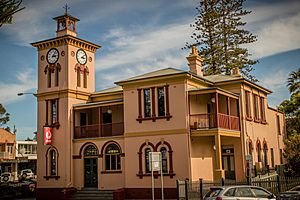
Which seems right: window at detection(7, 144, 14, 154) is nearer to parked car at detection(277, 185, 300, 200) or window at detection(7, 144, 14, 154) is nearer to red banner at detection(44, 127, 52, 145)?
red banner at detection(44, 127, 52, 145)

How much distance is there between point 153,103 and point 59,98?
8.69m

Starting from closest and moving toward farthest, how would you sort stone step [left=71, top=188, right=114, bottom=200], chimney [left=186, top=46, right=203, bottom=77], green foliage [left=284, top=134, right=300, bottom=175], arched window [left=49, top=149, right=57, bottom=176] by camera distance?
1. stone step [left=71, top=188, right=114, bottom=200]
2. green foliage [left=284, top=134, right=300, bottom=175]
3. arched window [left=49, top=149, right=57, bottom=176]
4. chimney [left=186, top=46, right=203, bottom=77]

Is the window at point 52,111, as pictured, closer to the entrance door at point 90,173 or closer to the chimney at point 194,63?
the entrance door at point 90,173

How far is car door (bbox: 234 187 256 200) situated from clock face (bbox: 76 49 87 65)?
67.5 feet

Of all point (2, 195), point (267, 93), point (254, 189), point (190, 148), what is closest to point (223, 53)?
point (267, 93)

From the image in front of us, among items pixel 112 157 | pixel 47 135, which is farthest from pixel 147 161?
pixel 47 135

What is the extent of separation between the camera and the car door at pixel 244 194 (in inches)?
742

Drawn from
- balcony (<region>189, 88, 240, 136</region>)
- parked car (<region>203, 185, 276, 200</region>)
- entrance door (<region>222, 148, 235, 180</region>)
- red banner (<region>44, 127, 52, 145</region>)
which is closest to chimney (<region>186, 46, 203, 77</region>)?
balcony (<region>189, 88, 240, 136</region>)

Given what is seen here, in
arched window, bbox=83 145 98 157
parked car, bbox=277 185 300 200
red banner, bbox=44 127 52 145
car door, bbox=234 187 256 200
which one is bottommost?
parked car, bbox=277 185 300 200

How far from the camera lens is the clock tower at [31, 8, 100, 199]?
3369 centimetres

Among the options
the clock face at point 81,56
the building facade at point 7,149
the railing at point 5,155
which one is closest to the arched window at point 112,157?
the clock face at point 81,56

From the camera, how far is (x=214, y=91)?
28.6 m

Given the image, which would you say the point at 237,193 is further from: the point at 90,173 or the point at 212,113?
the point at 90,173

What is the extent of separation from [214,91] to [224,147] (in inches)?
221
